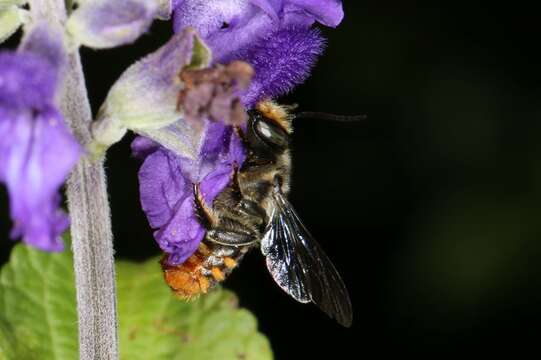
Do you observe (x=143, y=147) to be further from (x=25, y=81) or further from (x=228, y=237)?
(x=25, y=81)

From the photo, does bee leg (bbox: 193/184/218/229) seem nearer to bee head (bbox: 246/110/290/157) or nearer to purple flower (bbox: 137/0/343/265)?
Answer: purple flower (bbox: 137/0/343/265)

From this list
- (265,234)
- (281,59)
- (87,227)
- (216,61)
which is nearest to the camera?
(87,227)

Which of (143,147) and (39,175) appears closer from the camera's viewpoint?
(39,175)

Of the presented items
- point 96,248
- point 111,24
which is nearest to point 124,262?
point 96,248

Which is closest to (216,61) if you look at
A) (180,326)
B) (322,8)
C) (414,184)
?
(322,8)

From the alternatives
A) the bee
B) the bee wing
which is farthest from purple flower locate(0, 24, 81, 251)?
the bee wing

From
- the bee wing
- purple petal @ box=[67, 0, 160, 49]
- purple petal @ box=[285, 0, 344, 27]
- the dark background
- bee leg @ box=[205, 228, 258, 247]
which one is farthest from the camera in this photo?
the dark background

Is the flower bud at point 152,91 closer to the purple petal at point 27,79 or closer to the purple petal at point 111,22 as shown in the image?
the purple petal at point 111,22
